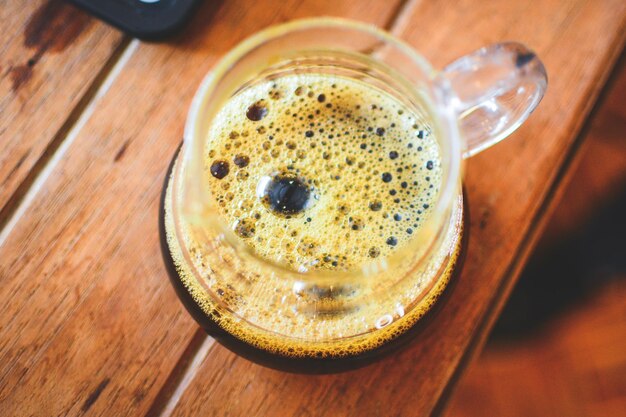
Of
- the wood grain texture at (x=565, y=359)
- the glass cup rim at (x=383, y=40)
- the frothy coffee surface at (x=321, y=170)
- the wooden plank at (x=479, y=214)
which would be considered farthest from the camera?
the wood grain texture at (x=565, y=359)

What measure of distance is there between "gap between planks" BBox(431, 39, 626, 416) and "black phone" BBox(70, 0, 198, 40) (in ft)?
1.53

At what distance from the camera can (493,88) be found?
0.43 meters

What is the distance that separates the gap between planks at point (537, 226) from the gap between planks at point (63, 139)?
1.64 ft

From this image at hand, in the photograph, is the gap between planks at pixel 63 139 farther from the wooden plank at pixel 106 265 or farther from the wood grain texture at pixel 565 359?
the wood grain texture at pixel 565 359

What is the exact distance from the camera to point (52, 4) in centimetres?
64

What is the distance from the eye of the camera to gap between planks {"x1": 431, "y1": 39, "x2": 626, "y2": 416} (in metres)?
0.60

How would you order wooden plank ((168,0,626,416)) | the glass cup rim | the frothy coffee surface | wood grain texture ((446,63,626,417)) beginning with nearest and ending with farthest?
the glass cup rim
the frothy coffee surface
wooden plank ((168,0,626,416))
wood grain texture ((446,63,626,417))

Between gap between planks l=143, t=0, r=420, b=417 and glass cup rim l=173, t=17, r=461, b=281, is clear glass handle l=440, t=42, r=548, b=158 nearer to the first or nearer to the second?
glass cup rim l=173, t=17, r=461, b=281

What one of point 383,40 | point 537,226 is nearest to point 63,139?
point 383,40

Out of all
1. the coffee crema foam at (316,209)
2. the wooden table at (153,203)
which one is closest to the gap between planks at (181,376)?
the wooden table at (153,203)

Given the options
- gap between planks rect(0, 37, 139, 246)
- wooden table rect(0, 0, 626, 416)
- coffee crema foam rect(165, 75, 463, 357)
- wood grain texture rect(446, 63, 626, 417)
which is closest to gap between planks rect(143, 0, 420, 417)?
wooden table rect(0, 0, 626, 416)

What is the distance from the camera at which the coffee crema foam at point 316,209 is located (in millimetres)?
439

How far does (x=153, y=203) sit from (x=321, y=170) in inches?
8.8

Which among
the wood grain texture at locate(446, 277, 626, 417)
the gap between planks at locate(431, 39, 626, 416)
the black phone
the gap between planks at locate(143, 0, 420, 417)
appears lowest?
the wood grain texture at locate(446, 277, 626, 417)
